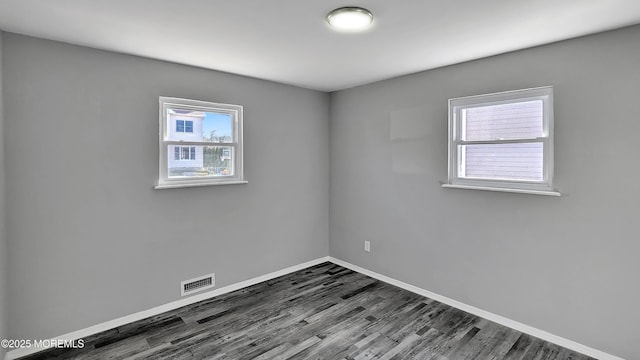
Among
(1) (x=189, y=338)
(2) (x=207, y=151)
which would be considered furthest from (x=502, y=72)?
(1) (x=189, y=338)

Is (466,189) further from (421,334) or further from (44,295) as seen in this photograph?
(44,295)

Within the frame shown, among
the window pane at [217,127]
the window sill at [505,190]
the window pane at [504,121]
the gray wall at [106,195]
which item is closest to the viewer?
the gray wall at [106,195]

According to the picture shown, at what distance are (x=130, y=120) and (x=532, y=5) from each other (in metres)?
3.12

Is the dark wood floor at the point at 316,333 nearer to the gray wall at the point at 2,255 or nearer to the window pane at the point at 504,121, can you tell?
the gray wall at the point at 2,255

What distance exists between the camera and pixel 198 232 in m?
3.24

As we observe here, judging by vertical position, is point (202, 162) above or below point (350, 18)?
below

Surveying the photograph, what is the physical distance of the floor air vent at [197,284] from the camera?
3166mm

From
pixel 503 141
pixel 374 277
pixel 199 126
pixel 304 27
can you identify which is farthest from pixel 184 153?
pixel 503 141

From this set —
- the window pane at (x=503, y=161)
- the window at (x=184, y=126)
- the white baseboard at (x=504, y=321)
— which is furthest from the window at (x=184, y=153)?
the window pane at (x=503, y=161)

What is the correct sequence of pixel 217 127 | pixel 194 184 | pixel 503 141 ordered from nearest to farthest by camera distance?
1. pixel 503 141
2. pixel 194 184
3. pixel 217 127

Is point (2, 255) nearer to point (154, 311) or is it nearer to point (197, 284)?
point (154, 311)

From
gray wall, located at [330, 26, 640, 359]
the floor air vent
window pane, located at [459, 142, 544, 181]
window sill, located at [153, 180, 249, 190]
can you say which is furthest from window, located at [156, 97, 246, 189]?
window pane, located at [459, 142, 544, 181]

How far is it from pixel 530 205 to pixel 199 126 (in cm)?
317

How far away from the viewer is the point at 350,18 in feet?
6.62
